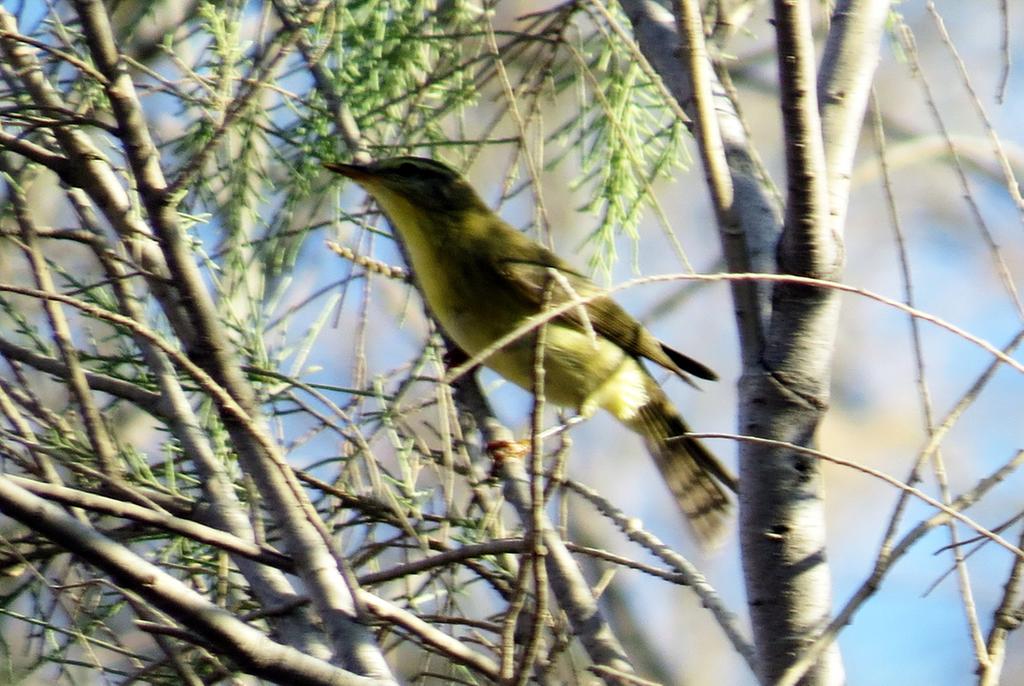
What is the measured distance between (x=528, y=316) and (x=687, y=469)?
68 centimetres

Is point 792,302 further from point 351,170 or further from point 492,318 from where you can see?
point 492,318

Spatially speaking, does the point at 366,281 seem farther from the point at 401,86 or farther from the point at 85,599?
the point at 85,599

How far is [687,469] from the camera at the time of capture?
3691mm

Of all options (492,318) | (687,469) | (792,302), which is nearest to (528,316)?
(492,318)

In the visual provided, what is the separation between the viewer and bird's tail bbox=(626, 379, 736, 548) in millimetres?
3596

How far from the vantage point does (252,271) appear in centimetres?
420

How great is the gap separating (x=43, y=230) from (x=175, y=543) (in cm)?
75

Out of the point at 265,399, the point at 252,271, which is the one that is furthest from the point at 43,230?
the point at 252,271

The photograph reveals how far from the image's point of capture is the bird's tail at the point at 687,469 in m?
3.60

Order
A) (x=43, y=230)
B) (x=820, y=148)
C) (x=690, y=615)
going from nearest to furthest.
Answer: (x=820, y=148)
(x=43, y=230)
(x=690, y=615)

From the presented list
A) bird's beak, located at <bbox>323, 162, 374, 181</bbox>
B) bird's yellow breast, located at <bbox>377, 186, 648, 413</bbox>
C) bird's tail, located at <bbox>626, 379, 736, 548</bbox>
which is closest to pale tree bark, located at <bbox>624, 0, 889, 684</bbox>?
bird's beak, located at <bbox>323, 162, 374, 181</bbox>

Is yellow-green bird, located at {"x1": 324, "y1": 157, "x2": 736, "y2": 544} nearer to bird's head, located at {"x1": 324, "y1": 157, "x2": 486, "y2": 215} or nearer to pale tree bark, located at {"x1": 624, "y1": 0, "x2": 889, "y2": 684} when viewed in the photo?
bird's head, located at {"x1": 324, "y1": 157, "x2": 486, "y2": 215}

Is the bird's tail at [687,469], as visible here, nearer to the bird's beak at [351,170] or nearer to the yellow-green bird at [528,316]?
the yellow-green bird at [528,316]

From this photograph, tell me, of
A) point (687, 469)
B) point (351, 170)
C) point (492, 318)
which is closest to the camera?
point (351, 170)
